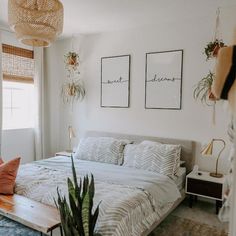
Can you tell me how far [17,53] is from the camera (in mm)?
4137

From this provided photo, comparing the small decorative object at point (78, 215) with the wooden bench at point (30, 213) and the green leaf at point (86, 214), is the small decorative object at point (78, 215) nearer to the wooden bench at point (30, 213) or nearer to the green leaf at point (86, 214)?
the green leaf at point (86, 214)

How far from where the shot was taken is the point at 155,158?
10.2ft

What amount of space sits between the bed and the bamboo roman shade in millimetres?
1664

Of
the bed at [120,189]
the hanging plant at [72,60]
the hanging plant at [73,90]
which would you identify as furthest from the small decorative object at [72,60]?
the bed at [120,189]

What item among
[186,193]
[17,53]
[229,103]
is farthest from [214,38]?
[17,53]

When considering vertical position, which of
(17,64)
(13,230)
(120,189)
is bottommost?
(13,230)

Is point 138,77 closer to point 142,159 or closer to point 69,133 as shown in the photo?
point 142,159

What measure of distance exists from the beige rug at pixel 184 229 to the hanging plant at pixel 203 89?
1552mm

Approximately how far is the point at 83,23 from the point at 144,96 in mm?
1439

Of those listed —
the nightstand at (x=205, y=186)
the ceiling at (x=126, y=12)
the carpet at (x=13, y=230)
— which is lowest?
the carpet at (x=13, y=230)

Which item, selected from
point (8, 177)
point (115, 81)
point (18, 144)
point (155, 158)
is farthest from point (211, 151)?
point (18, 144)

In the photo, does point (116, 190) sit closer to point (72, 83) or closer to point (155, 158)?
point (155, 158)

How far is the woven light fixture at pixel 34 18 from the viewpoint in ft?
6.49

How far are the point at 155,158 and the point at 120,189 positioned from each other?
87cm
